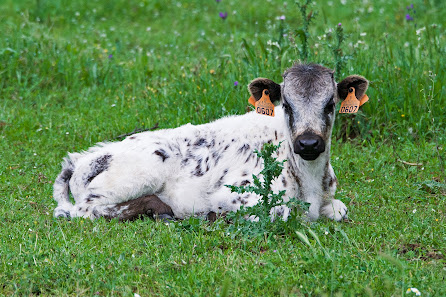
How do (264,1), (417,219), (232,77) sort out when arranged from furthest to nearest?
(264,1)
(232,77)
(417,219)

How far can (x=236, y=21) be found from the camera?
1547cm

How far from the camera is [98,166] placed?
23.8 feet

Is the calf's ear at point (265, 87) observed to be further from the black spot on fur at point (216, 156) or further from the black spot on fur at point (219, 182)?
the black spot on fur at point (219, 182)

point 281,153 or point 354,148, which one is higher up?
point 281,153

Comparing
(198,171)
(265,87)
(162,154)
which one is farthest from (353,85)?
(162,154)

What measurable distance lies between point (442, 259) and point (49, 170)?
516 centimetres

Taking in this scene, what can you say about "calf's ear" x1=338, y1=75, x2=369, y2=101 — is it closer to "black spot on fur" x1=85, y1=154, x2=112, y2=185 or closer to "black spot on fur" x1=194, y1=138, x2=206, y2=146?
"black spot on fur" x1=194, y1=138, x2=206, y2=146

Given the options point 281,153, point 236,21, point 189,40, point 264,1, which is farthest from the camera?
point 264,1

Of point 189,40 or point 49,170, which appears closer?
point 49,170

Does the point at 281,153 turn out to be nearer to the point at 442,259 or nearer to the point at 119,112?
the point at 442,259

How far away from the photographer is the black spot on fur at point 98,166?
A: 722 cm

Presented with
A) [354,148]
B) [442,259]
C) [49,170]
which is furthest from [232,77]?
[442,259]

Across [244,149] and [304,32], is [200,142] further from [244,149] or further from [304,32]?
[304,32]

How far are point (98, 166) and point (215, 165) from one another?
1312 millimetres
